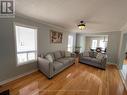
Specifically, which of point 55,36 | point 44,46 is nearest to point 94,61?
point 55,36

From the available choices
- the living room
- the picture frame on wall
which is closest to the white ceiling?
the living room

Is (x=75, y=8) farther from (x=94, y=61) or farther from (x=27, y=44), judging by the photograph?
(x=94, y=61)

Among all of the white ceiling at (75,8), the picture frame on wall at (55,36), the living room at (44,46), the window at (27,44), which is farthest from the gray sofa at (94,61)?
the window at (27,44)

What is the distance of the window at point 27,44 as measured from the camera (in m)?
3.08

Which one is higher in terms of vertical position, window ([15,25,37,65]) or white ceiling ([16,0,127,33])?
white ceiling ([16,0,127,33])

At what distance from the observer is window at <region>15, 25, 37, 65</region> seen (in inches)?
121

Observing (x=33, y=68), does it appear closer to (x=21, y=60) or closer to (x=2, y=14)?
(x=21, y=60)

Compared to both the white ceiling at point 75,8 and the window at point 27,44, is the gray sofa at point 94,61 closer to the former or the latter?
the white ceiling at point 75,8

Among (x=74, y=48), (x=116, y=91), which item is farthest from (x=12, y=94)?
(x=74, y=48)

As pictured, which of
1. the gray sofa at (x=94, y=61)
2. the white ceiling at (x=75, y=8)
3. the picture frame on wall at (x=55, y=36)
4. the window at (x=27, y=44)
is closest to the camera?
the white ceiling at (x=75, y=8)

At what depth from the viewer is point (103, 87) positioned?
2406 mm

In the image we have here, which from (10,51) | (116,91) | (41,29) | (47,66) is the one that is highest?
(41,29)

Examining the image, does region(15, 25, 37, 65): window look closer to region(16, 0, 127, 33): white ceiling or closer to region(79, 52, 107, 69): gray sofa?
region(16, 0, 127, 33): white ceiling

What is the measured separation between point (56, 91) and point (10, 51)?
2041 millimetres
